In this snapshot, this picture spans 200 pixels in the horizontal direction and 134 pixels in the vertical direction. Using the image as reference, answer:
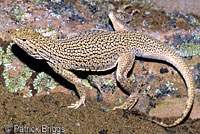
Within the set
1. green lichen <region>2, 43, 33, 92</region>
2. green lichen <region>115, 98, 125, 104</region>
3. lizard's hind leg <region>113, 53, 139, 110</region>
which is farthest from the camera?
green lichen <region>115, 98, 125, 104</region>

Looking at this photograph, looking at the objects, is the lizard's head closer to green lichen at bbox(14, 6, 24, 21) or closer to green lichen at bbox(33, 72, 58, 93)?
green lichen at bbox(33, 72, 58, 93)

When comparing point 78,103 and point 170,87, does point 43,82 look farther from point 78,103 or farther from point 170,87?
point 170,87

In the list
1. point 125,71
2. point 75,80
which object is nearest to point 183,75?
point 125,71

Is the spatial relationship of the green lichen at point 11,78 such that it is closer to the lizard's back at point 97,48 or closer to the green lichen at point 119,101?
the lizard's back at point 97,48

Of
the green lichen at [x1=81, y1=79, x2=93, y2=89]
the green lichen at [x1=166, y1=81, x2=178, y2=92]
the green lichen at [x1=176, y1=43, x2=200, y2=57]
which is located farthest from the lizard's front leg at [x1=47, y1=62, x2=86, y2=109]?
the green lichen at [x1=176, y1=43, x2=200, y2=57]

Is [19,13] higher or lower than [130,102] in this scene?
higher

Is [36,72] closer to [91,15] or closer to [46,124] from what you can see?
[46,124]

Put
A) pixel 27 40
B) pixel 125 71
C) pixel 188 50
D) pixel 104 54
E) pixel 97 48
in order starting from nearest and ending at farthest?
pixel 27 40, pixel 97 48, pixel 104 54, pixel 125 71, pixel 188 50
